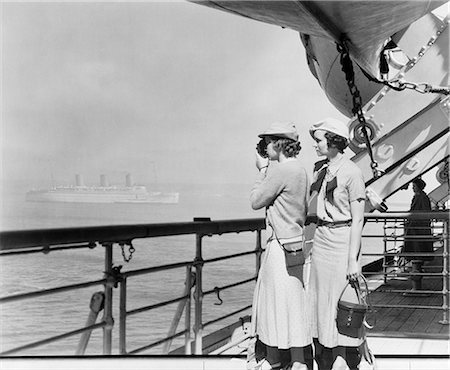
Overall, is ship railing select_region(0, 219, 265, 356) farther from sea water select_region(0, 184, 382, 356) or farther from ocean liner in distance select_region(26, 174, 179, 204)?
ocean liner in distance select_region(26, 174, 179, 204)

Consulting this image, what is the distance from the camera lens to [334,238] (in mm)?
2471

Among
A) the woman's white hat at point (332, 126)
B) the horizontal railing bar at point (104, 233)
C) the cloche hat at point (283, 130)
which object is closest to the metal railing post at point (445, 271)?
the horizontal railing bar at point (104, 233)

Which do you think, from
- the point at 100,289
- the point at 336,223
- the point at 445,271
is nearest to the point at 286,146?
the point at 336,223

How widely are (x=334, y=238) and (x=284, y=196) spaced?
0.80ft

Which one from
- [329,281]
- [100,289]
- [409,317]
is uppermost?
[329,281]

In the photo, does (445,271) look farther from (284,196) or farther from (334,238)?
(284,196)

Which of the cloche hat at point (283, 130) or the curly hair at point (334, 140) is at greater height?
the cloche hat at point (283, 130)

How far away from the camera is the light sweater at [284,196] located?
2.42 m

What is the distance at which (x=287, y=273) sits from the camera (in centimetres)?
248

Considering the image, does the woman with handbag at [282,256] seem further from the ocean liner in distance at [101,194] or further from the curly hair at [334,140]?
the ocean liner in distance at [101,194]

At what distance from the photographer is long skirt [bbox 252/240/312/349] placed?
2475mm

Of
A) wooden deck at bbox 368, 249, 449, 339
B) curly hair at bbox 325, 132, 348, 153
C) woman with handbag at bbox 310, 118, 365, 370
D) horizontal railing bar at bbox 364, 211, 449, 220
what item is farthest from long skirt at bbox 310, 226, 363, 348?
horizontal railing bar at bbox 364, 211, 449, 220

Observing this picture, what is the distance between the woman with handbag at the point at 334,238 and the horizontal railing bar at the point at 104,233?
0.60 m

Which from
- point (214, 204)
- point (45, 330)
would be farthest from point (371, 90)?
point (214, 204)
